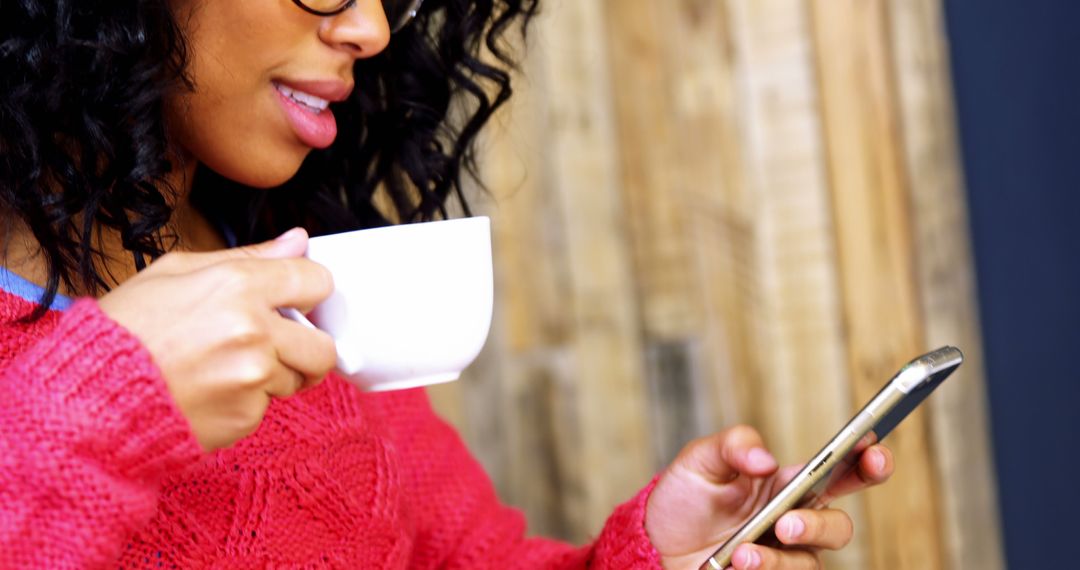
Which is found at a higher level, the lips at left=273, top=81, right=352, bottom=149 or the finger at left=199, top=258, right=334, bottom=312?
the lips at left=273, top=81, right=352, bottom=149

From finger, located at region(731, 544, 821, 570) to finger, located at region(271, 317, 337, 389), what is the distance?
0.35 metres

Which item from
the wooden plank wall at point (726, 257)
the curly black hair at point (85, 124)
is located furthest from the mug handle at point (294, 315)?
the wooden plank wall at point (726, 257)

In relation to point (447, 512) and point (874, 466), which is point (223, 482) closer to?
point (447, 512)

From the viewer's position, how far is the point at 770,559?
0.90 meters

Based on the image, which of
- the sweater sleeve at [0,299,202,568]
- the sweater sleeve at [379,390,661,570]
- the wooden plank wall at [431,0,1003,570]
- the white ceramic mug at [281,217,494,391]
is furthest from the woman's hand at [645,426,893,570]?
the wooden plank wall at [431,0,1003,570]

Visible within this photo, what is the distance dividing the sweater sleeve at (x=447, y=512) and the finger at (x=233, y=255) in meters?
0.46

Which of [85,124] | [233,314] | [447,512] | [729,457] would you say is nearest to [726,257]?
[447,512]

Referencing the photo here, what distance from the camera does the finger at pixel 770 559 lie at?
34.9 inches

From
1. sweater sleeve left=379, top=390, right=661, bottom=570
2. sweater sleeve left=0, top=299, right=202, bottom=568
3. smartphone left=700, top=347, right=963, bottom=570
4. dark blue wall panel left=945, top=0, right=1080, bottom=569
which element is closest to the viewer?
sweater sleeve left=0, top=299, right=202, bottom=568

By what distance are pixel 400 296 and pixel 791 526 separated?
0.35m

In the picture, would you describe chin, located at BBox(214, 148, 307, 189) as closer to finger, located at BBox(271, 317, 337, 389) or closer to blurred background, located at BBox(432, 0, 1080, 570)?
finger, located at BBox(271, 317, 337, 389)

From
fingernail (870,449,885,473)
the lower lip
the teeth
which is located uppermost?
the teeth

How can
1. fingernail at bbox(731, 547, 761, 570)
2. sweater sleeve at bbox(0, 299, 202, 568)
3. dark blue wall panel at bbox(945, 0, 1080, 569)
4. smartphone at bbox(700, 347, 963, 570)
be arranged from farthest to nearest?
dark blue wall panel at bbox(945, 0, 1080, 569), fingernail at bbox(731, 547, 761, 570), smartphone at bbox(700, 347, 963, 570), sweater sleeve at bbox(0, 299, 202, 568)

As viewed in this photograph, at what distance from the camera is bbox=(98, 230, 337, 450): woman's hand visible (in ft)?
2.16
